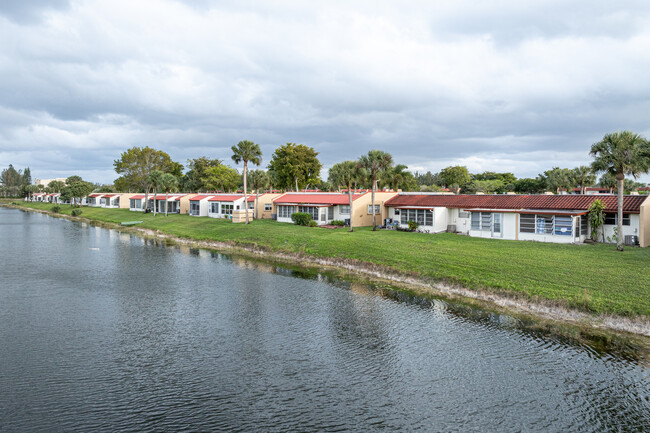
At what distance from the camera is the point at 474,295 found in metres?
26.6

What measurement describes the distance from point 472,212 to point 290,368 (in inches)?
1320

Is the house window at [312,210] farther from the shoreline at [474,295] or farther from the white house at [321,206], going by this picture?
the shoreline at [474,295]

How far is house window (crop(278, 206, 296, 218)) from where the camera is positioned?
194 feet

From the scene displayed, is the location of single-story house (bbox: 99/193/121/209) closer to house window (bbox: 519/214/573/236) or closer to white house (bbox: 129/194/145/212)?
white house (bbox: 129/194/145/212)

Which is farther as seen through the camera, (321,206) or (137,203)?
(137,203)

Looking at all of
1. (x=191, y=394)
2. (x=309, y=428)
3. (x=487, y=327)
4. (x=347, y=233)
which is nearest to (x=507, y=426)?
(x=309, y=428)

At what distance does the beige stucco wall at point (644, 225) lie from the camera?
112 feet

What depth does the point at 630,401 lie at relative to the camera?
14.2 m

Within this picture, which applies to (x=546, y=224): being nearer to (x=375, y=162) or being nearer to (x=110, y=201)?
(x=375, y=162)

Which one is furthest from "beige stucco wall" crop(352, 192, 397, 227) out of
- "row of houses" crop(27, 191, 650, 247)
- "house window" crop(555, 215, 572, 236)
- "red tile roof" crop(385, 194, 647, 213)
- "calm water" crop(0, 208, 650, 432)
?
"calm water" crop(0, 208, 650, 432)

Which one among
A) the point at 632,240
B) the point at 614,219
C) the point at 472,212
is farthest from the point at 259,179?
the point at 632,240

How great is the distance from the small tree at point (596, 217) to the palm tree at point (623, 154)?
202 inches

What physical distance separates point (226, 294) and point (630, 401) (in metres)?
22.6

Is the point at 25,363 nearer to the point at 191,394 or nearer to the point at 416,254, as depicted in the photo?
the point at 191,394
